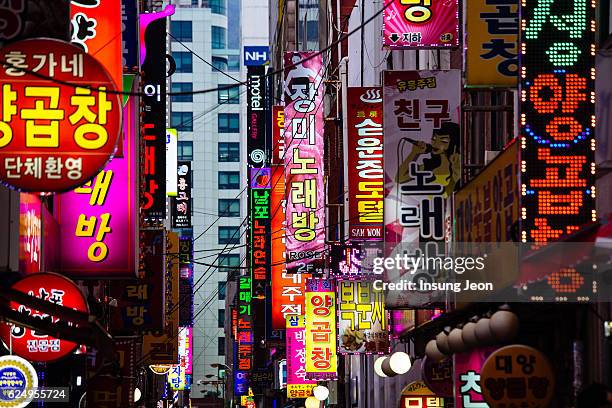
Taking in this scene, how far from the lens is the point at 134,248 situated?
773 inches

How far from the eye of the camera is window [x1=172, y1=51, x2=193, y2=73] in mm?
152000

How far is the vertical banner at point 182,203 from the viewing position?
67.7 meters

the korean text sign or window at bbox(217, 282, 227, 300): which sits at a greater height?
window at bbox(217, 282, 227, 300)

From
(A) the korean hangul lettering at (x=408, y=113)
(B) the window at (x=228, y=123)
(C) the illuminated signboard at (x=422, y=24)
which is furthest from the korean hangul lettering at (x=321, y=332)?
(B) the window at (x=228, y=123)

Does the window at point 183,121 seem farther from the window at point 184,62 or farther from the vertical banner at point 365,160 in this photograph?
the vertical banner at point 365,160

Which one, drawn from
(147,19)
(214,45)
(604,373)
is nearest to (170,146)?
(147,19)

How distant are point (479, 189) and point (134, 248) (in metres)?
6.06

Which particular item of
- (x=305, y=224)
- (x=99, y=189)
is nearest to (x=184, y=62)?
(x=305, y=224)

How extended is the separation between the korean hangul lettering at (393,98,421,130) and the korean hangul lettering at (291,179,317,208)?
12.5 m

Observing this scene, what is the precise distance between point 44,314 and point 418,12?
30.1 feet

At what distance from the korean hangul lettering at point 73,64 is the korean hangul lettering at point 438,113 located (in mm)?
9268


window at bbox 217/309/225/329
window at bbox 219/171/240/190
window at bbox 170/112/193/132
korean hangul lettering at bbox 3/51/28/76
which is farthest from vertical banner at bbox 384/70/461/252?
window at bbox 219/171/240/190

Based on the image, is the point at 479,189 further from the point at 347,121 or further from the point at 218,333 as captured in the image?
the point at 218,333

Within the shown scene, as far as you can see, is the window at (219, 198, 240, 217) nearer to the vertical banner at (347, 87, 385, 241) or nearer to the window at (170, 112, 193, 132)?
the window at (170, 112, 193, 132)
